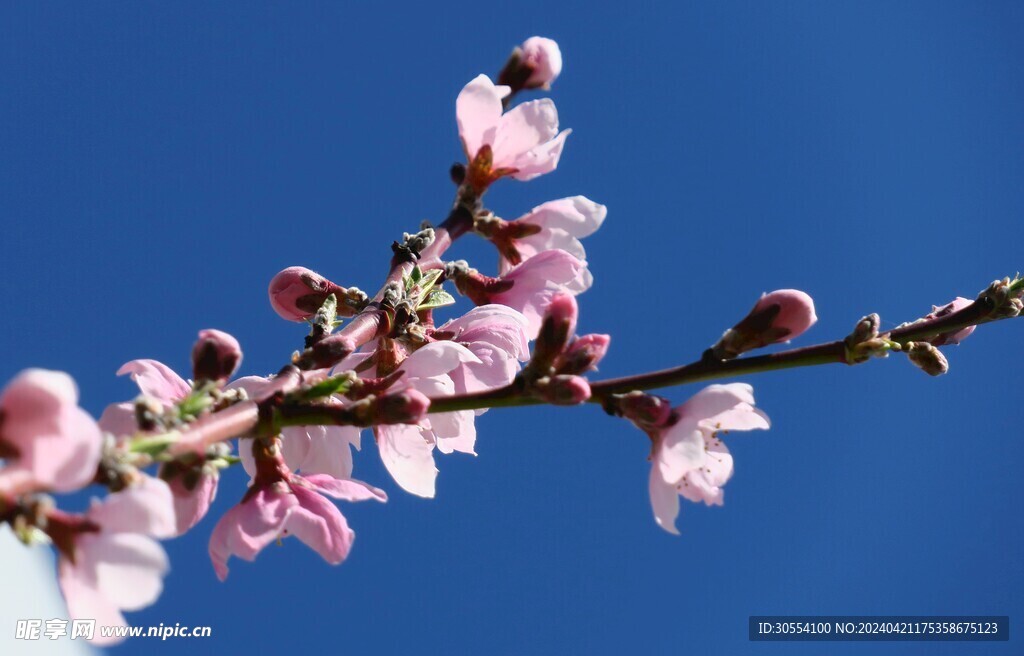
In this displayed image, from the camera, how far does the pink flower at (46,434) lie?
88 cm

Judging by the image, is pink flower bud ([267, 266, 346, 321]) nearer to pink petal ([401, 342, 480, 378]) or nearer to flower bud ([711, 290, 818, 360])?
pink petal ([401, 342, 480, 378])

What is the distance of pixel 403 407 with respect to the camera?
4.02ft

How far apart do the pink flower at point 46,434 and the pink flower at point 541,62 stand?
4.53 feet

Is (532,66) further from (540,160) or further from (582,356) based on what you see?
(582,356)

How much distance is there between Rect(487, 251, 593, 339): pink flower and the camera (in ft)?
6.32

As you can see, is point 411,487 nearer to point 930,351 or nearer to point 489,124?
point 489,124

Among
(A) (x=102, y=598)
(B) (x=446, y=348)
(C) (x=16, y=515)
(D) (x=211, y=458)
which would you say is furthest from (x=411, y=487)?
(C) (x=16, y=515)

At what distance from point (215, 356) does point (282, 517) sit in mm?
298

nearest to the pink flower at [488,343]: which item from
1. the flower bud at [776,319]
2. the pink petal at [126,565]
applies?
the flower bud at [776,319]

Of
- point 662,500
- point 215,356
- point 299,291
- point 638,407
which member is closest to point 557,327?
point 638,407

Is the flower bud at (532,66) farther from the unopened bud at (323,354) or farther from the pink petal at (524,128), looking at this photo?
the unopened bud at (323,354)

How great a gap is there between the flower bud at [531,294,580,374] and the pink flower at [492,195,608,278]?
0.71 meters

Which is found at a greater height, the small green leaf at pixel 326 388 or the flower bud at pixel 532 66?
the flower bud at pixel 532 66

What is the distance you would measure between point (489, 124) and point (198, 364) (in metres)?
0.85
